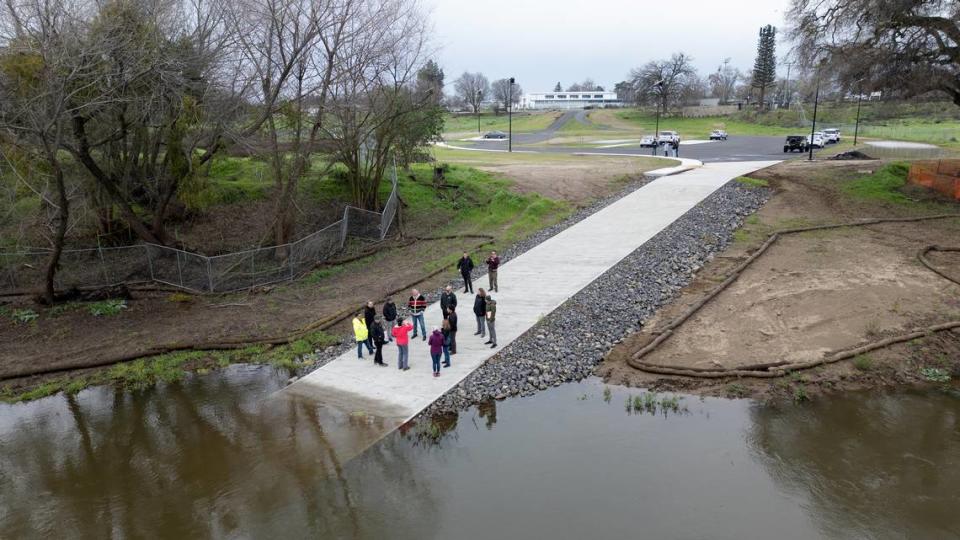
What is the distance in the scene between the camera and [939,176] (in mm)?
25812

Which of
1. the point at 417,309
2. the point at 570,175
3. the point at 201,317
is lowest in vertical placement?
the point at 201,317

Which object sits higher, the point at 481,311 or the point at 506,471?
the point at 481,311

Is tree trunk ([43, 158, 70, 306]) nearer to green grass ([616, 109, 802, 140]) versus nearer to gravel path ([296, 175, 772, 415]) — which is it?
gravel path ([296, 175, 772, 415])

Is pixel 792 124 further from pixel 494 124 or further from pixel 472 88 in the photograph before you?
pixel 472 88

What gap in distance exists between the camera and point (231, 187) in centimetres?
2945

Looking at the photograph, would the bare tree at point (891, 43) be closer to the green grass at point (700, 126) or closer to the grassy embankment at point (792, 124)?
the grassy embankment at point (792, 124)

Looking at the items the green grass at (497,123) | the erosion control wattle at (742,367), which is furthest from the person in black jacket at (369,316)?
the green grass at (497,123)

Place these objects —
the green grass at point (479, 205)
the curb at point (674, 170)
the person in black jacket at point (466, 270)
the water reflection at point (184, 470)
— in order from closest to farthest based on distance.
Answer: the water reflection at point (184, 470) < the person in black jacket at point (466, 270) < the green grass at point (479, 205) < the curb at point (674, 170)

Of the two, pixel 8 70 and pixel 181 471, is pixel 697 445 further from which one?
pixel 8 70

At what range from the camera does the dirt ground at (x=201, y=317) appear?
16.2 meters

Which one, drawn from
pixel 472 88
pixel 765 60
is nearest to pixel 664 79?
pixel 765 60

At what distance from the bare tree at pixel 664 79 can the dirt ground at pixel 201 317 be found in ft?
250

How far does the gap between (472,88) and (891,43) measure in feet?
356

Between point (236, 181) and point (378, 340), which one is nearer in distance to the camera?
point (378, 340)
